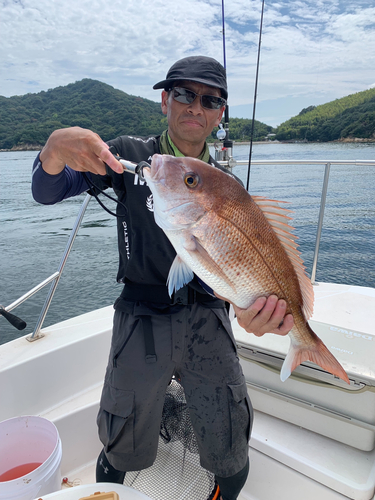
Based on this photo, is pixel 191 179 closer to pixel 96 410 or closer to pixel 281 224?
pixel 281 224

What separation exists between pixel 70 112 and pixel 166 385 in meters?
12.1

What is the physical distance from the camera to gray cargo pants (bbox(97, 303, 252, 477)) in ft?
5.24

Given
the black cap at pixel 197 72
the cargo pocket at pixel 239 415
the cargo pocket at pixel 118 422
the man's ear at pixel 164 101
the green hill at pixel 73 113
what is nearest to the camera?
the cargo pocket at pixel 118 422

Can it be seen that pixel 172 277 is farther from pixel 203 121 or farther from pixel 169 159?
pixel 203 121

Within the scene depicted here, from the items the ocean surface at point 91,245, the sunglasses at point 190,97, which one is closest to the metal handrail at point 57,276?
the sunglasses at point 190,97

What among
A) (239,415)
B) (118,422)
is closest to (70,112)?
(118,422)

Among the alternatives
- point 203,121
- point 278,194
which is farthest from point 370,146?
point 203,121

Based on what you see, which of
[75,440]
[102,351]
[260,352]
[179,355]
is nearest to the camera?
[179,355]

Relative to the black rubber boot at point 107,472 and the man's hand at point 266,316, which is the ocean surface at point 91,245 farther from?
the black rubber boot at point 107,472

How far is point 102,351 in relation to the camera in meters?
2.79

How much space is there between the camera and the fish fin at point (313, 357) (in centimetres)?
148

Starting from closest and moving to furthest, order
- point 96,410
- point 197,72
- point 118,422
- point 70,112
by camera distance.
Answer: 1. point 118,422
2. point 197,72
3. point 96,410
4. point 70,112

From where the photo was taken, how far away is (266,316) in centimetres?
146

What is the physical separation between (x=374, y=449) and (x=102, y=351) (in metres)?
2.06
